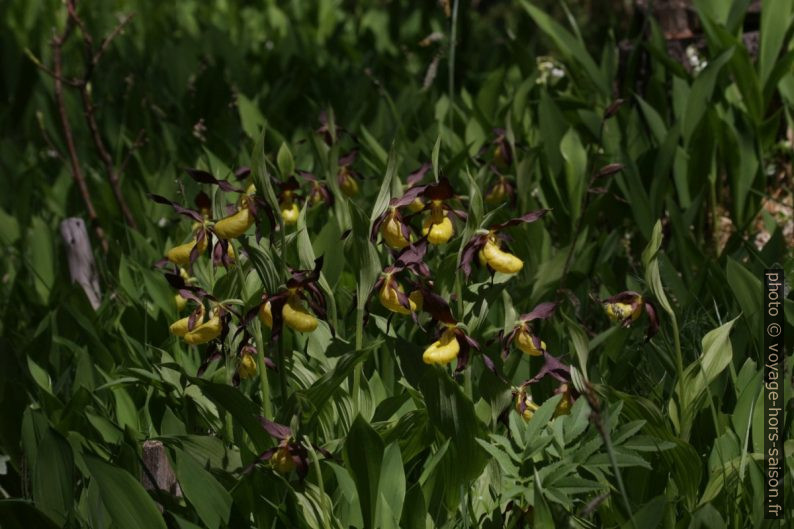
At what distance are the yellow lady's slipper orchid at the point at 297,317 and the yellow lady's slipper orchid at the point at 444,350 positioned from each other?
18 cm

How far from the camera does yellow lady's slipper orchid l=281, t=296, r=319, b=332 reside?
1.73m

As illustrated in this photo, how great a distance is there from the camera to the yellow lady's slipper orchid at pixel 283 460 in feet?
5.79

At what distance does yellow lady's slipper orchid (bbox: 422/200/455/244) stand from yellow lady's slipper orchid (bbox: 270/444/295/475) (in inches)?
16.8

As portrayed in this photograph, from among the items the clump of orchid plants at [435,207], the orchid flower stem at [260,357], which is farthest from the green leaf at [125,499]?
the clump of orchid plants at [435,207]

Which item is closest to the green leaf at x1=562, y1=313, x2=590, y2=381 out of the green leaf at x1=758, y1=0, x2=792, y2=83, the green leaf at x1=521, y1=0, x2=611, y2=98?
the green leaf at x1=758, y1=0, x2=792, y2=83

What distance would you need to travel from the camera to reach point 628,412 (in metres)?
1.94

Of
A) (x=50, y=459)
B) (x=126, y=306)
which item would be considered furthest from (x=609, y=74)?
(x=50, y=459)

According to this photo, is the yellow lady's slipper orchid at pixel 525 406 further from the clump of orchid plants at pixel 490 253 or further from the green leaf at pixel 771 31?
the green leaf at pixel 771 31

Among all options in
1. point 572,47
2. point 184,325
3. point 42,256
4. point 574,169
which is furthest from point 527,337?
point 572,47

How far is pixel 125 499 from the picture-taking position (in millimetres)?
A: 1804

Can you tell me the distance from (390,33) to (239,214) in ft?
16.1

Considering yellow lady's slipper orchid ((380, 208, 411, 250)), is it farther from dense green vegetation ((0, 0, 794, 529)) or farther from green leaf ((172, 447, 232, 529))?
green leaf ((172, 447, 232, 529))

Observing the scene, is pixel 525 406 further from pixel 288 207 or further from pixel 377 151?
pixel 377 151

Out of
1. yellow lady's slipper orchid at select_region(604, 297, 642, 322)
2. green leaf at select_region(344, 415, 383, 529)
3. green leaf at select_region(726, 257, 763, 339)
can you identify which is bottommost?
green leaf at select_region(726, 257, 763, 339)
